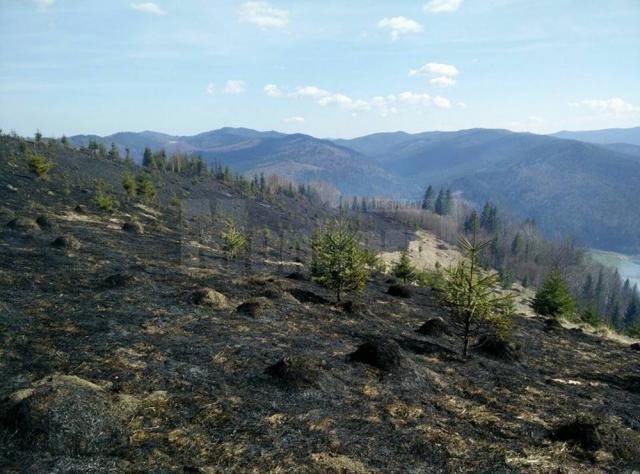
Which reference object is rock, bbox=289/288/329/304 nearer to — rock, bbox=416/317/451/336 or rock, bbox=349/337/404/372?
rock, bbox=416/317/451/336

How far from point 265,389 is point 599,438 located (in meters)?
7.85

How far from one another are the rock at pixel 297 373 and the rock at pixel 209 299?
6.86 meters

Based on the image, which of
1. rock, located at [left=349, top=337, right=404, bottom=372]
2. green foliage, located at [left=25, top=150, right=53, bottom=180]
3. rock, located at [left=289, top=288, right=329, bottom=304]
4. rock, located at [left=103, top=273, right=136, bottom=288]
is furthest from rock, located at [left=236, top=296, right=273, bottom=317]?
green foliage, located at [left=25, top=150, right=53, bottom=180]

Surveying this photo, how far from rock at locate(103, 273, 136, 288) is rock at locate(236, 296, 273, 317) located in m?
5.55

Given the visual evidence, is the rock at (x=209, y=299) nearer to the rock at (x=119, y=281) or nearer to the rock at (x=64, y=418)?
the rock at (x=119, y=281)

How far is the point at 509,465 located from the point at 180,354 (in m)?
8.89

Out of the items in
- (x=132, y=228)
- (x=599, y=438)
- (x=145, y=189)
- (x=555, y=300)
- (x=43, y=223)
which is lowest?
(x=555, y=300)

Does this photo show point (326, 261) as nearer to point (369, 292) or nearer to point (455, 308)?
point (455, 308)

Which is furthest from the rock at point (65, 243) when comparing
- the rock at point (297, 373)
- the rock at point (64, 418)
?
the rock at point (297, 373)

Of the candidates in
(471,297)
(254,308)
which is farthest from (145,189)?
(471,297)

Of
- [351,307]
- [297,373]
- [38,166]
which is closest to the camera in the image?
[297,373]

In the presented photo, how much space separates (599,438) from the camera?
8.54m

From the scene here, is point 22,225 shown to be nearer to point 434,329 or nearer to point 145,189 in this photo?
point 434,329

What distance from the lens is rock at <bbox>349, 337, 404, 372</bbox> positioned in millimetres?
12004
